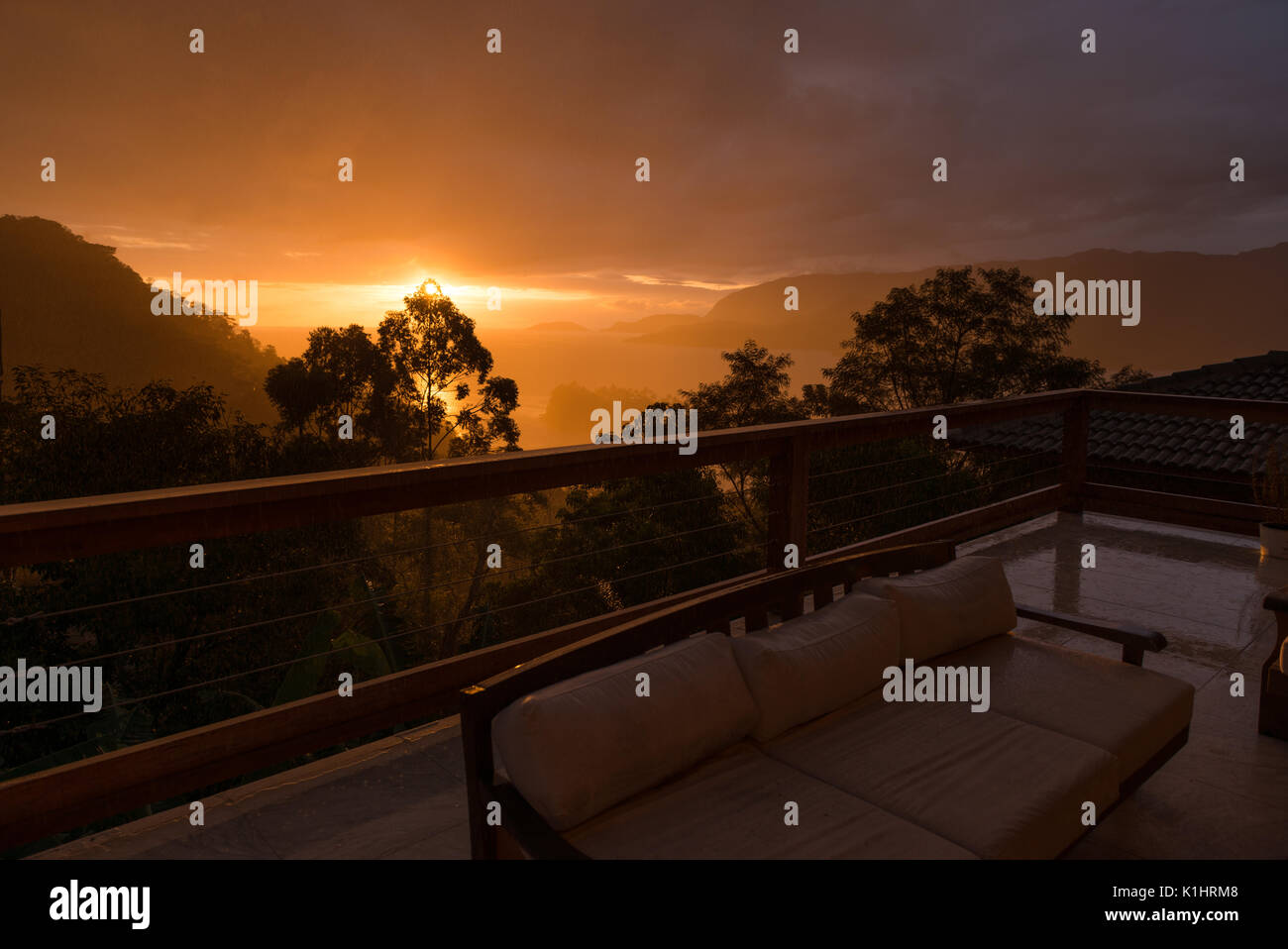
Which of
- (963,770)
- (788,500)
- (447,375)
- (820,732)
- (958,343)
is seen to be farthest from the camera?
(447,375)

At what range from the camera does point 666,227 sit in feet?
135

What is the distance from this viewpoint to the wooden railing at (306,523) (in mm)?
1763

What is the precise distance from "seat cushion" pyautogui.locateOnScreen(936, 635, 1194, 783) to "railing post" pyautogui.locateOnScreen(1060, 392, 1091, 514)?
3.78 metres

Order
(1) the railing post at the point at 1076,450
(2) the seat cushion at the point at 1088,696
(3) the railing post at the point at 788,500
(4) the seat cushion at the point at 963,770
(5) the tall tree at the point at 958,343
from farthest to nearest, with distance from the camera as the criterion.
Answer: (5) the tall tree at the point at 958,343 < (1) the railing post at the point at 1076,450 < (3) the railing post at the point at 788,500 < (2) the seat cushion at the point at 1088,696 < (4) the seat cushion at the point at 963,770

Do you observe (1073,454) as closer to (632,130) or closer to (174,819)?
(174,819)

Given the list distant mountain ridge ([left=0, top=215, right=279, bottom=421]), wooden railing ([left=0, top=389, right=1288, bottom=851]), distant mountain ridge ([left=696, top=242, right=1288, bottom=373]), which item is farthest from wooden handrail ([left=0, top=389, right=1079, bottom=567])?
distant mountain ridge ([left=0, top=215, right=279, bottom=421])

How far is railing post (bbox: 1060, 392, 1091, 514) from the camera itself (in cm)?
578

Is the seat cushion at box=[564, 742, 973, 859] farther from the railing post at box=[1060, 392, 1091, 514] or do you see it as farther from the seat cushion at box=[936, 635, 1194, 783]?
the railing post at box=[1060, 392, 1091, 514]

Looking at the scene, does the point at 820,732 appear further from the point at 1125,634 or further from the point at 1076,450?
the point at 1076,450

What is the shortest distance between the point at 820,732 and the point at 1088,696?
891mm

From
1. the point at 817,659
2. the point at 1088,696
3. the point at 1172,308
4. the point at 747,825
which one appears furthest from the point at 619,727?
the point at 1172,308

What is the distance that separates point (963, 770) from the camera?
6.24ft

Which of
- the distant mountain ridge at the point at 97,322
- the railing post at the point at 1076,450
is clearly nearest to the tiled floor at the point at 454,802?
the railing post at the point at 1076,450

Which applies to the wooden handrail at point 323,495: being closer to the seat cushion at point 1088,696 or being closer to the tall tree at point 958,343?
the seat cushion at point 1088,696
